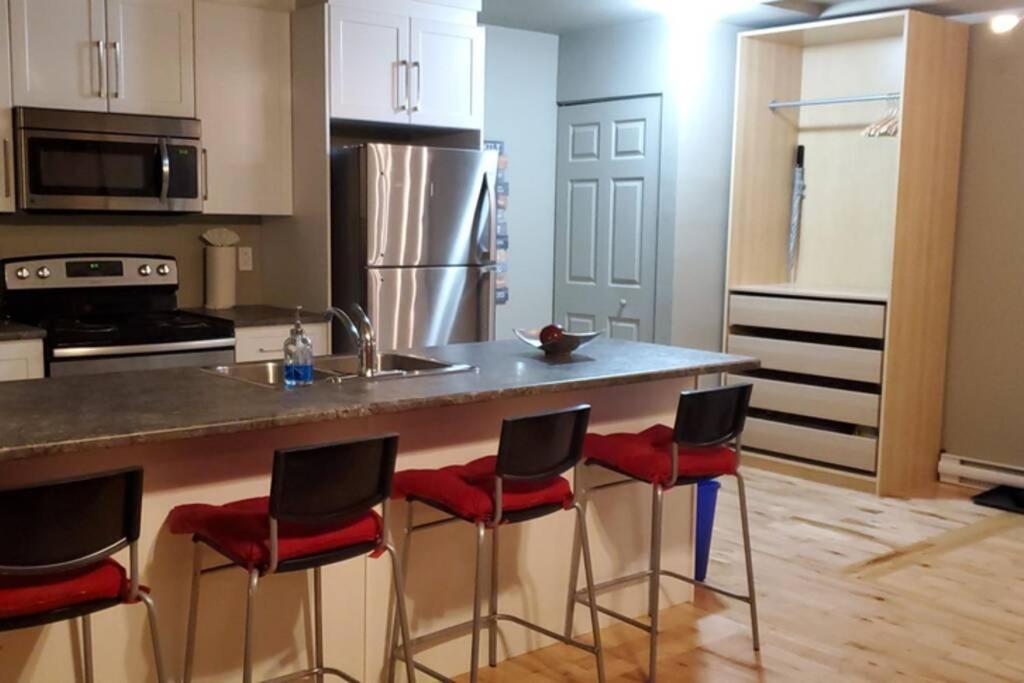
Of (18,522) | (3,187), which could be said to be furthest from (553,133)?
(18,522)

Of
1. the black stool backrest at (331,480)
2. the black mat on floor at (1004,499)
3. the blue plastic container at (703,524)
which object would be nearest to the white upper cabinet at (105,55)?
the black stool backrest at (331,480)

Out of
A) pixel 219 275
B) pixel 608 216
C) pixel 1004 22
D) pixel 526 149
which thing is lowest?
→ pixel 219 275

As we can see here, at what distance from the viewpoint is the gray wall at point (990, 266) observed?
16.9 ft

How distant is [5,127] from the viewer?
3877mm

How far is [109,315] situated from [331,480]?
2.52 m

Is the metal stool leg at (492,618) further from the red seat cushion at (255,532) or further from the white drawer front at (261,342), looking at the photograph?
the white drawer front at (261,342)

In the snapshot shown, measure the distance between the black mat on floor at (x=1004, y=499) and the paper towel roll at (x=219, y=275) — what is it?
3730 millimetres

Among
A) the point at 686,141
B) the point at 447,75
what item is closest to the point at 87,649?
the point at 447,75

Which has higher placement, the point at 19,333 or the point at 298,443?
the point at 19,333

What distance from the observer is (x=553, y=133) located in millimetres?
6121

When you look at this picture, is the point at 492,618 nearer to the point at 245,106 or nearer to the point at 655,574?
the point at 655,574

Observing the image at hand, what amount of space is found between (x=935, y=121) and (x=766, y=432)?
1.80 metres

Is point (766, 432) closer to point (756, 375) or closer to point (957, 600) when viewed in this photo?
point (756, 375)

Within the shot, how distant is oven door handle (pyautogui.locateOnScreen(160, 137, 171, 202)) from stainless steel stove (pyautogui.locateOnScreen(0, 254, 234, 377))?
0.37 meters
